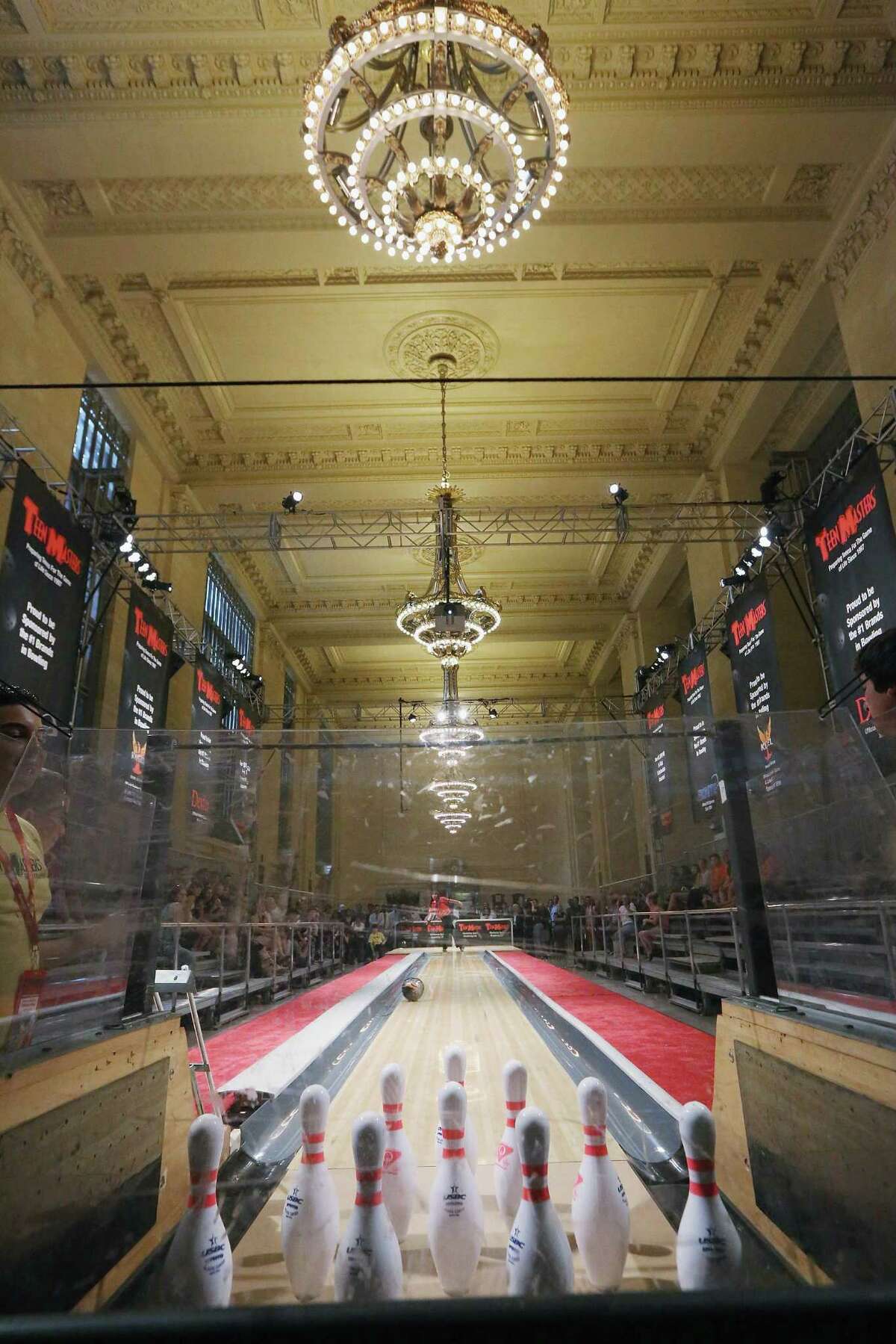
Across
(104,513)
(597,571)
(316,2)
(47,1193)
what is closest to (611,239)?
(316,2)

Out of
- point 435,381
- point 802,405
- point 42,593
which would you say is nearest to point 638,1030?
point 435,381

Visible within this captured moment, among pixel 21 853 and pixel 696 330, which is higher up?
pixel 696 330

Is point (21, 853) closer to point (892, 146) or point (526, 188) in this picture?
point (526, 188)

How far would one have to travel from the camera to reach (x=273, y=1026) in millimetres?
1496

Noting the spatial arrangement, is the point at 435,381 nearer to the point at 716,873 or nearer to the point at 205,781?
the point at 205,781

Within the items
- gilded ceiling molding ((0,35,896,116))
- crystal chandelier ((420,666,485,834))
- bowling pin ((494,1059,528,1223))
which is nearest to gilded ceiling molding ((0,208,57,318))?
gilded ceiling molding ((0,35,896,116))

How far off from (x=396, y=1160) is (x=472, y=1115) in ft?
0.55

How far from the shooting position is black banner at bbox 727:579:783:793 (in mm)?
7172

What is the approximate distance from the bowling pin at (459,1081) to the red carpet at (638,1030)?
0.22 metres

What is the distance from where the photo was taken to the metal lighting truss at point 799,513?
5.60 meters

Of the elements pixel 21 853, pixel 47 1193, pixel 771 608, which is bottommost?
pixel 47 1193

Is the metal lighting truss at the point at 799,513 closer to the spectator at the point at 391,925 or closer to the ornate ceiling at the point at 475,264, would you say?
the ornate ceiling at the point at 475,264

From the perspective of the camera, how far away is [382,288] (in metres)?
7.27

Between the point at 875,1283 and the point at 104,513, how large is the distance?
309 inches
